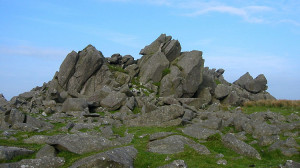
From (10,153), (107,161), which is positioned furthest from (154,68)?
(107,161)

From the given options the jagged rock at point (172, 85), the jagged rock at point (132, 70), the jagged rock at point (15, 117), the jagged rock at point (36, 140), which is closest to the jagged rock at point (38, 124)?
the jagged rock at point (15, 117)

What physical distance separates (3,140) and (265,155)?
71.5 feet

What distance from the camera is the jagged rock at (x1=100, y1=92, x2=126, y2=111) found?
159 feet

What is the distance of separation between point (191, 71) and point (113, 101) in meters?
20.4

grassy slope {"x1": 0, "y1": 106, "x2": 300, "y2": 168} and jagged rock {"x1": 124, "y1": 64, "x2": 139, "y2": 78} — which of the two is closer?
grassy slope {"x1": 0, "y1": 106, "x2": 300, "y2": 168}

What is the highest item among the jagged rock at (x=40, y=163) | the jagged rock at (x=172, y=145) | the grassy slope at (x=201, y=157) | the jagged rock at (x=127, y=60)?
the jagged rock at (x=127, y=60)

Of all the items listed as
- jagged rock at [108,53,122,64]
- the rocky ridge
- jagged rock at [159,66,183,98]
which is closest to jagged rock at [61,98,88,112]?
the rocky ridge

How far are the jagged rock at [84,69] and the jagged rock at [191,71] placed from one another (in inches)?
684

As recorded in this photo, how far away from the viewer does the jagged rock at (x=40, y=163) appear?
18.0 metres

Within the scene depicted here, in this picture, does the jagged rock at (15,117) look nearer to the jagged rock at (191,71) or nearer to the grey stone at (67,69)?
the grey stone at (67,69)

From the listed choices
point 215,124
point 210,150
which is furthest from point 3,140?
point 215,124

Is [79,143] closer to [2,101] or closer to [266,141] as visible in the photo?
[266,141]

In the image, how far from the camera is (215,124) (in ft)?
109

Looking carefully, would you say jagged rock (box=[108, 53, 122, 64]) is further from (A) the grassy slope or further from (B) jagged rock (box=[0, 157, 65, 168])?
(B) jagged rock (box=[0, 157, 65, 168])
